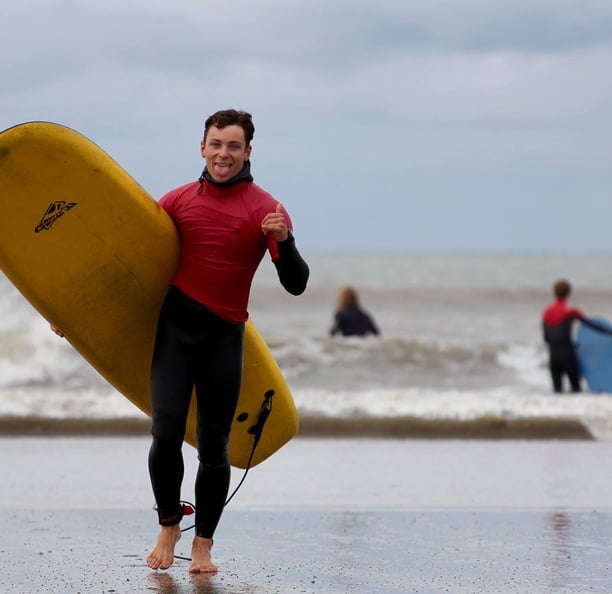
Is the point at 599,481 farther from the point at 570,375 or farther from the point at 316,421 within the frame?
the point at 570,375

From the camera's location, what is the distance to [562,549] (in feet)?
A: 18.0

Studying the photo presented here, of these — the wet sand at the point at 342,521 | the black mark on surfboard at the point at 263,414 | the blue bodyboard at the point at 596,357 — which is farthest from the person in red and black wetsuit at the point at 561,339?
the black mark on surfboard at the point at 263,414

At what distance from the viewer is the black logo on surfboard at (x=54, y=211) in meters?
5.34

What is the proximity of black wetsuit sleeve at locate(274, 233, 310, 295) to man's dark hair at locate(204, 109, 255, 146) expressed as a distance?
0.48 metres

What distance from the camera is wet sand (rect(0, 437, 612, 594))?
4867mm

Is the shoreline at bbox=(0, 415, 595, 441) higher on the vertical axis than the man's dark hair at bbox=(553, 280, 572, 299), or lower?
lower

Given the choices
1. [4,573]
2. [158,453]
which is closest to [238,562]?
[158,453]

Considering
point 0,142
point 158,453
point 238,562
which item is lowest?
point 238,562

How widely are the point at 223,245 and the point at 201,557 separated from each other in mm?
1190

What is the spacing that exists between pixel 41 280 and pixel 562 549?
2406 millimetres

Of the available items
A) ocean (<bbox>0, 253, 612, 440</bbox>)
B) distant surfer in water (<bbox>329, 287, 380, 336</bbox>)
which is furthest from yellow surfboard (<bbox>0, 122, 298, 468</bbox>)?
distant surfer in water (<bbox>329, 287, 380, 336</bbox>)

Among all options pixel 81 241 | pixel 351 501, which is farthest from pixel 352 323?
pixel 81 241

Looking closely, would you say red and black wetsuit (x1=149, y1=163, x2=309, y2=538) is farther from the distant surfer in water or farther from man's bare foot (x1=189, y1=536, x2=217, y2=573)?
the distant surfer in water

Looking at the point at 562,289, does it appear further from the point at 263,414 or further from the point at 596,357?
the point at 263,414
